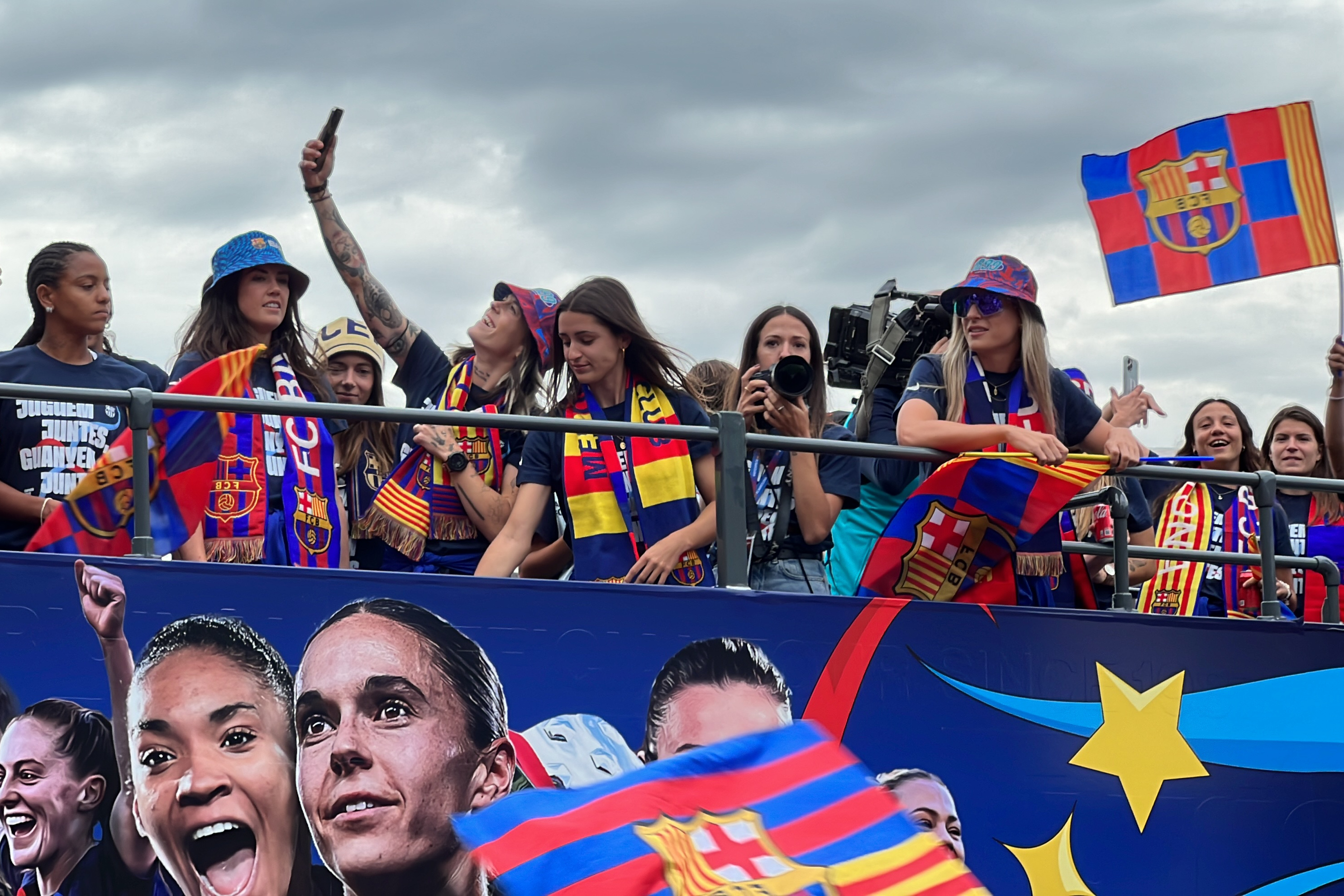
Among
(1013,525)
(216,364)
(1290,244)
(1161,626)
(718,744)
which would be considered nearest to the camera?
(718,744)

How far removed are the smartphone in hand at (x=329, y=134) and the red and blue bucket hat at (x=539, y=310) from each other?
0.87m

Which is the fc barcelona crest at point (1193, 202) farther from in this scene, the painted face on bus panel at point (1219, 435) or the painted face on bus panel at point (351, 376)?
the painted face on bus panel at point (351, 376)

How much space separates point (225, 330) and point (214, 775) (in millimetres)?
1727

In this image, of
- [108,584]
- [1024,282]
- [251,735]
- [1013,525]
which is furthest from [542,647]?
[1024,282]

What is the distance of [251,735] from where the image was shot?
17.3ft

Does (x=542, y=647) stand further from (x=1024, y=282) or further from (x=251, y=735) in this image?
(x=1024, y=282)

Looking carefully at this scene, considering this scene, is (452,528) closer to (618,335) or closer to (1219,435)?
(618,335)

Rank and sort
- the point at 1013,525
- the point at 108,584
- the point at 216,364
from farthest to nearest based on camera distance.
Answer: the point at 1013,525, the point at 216,364, the point at 108,584

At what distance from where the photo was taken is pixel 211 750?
522 cm

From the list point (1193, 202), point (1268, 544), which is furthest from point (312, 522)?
point (1193, 202)

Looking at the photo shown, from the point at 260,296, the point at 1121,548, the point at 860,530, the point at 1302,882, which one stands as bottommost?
the point at 1302,882

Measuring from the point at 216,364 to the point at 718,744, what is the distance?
6.99ft

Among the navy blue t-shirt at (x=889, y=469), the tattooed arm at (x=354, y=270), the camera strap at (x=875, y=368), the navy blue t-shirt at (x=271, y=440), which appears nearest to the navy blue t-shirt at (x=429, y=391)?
the tattooed arm at (x=354, y=270)

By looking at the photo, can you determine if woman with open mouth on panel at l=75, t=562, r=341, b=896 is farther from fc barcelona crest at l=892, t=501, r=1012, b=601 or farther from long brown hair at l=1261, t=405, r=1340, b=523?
A: long brown hair at l=1261, t=405, r=1340, b=523
